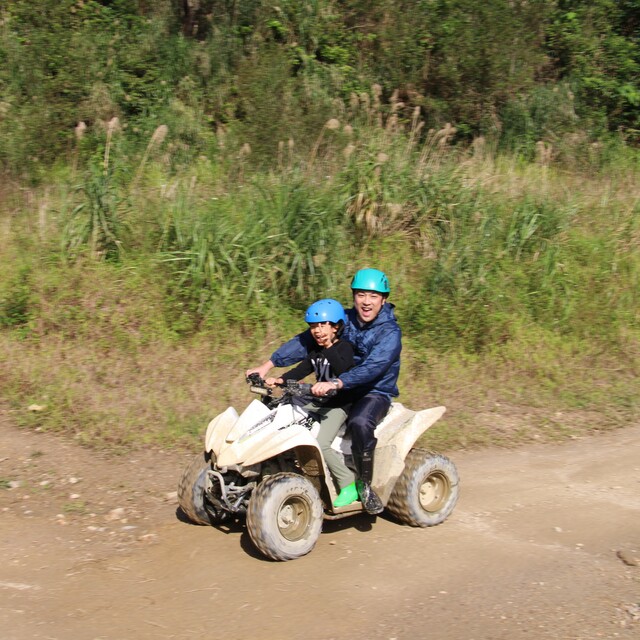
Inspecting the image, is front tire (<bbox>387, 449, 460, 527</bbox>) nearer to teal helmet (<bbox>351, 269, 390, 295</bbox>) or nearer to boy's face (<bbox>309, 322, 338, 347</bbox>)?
boy's face (<bbox>309, 322, 338, 347</bbox>)

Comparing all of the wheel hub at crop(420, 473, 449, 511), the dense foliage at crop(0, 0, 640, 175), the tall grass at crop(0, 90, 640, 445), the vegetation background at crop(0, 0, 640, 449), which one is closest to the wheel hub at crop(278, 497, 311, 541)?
the wheel hub at crop(420, 473, 449, 511)

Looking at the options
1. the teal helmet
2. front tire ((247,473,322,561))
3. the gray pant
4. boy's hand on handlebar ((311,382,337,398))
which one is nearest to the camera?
front tire ((247,473,322,561))

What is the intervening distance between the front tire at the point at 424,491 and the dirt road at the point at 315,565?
11cm

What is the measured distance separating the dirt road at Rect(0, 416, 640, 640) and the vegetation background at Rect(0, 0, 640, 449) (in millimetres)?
885

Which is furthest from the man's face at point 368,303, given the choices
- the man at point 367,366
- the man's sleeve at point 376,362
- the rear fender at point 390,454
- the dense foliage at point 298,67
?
the dense foliage at point 298,67

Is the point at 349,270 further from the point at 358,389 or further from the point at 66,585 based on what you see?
the point at 66,585

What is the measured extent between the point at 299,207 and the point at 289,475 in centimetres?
502

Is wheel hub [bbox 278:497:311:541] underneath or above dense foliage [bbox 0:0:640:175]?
underneath

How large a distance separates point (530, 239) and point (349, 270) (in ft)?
8.69

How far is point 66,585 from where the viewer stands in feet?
16.3

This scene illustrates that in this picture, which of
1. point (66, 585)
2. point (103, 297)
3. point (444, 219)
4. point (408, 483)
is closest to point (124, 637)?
point (66, 585)

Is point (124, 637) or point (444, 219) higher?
point (444, 219)

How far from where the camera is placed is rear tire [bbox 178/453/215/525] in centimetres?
568

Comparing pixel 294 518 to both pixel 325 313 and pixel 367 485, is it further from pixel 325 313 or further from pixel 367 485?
pixel 325 313
